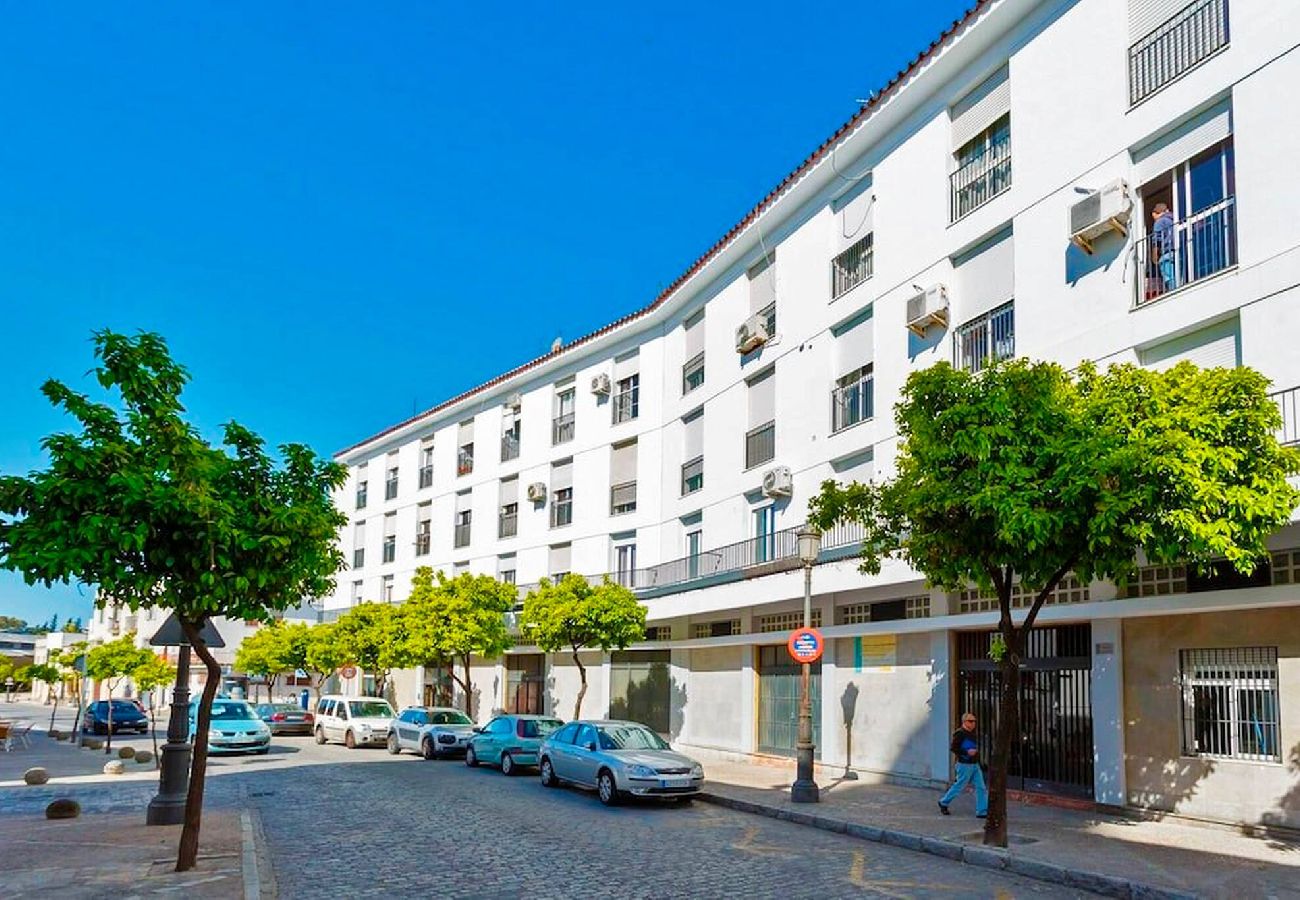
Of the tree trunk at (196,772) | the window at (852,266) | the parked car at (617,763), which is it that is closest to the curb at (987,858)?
the parked car at (617,763)

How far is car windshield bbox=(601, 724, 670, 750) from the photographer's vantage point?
18000mm

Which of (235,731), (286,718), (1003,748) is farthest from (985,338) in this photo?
(286,718)

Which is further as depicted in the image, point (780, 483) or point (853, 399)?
point (780, 483)

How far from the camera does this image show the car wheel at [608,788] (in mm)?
16844

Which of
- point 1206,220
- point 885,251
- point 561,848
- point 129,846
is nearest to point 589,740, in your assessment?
point 561,848

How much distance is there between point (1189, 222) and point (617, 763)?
11427 mm

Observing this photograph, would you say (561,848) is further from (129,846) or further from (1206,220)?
(1206,220)

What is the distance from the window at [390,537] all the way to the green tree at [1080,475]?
117 feet

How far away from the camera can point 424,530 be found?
1725 inches

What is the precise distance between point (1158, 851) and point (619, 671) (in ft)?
68.8

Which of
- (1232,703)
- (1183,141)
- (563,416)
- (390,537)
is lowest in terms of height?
(1232,703)

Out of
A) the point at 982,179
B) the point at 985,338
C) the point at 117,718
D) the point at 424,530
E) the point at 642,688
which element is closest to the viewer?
the point at 985,338

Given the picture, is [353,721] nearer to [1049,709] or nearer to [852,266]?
[852,266]

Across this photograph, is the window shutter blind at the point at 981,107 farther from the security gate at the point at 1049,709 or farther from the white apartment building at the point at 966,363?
the security gate at the point at 1049,709
